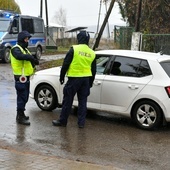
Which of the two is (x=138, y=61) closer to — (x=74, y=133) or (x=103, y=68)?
(x=103, y=68)

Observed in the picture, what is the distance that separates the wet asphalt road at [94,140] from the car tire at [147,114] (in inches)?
5.8

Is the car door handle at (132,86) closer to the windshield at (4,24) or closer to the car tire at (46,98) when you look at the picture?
the car tire at (46,98)

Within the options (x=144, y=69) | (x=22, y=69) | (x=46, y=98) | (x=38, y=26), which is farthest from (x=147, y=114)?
(x=38, y=26)

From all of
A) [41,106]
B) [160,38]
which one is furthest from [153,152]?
[160,38]

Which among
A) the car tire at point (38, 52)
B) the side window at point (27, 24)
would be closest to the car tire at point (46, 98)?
the side window at point (27, 24)

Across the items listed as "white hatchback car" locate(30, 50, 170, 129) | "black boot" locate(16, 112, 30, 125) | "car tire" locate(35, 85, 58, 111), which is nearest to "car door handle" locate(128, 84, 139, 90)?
"white hatchback car" locate(30, 50, 170, 129)

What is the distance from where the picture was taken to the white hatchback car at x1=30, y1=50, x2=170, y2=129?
782cm

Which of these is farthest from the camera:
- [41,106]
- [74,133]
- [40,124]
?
[41,106]

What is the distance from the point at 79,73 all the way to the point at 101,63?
1.02m

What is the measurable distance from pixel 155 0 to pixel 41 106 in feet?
61.8

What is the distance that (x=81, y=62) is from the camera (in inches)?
302

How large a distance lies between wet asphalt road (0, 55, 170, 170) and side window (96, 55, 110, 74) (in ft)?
3.37

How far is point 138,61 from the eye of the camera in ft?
27.0

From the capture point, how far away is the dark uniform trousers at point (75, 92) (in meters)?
7.77
